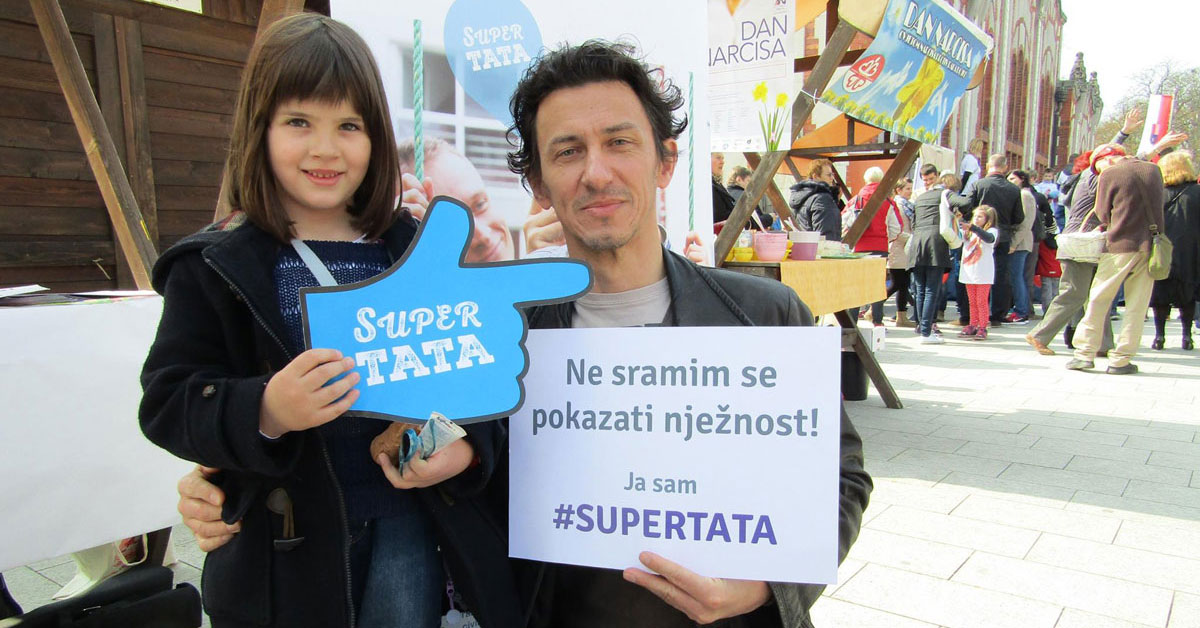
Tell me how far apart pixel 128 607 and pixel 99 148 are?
1851 millimetres

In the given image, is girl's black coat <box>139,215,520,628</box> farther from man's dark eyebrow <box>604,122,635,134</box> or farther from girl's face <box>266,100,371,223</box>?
man's dark eyebrow <box>604,122,635,134</box>

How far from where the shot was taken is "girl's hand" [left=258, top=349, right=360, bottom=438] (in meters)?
0.94

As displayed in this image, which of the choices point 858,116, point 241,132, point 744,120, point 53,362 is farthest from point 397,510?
point 858,116

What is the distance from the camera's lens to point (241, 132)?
3.95 feet

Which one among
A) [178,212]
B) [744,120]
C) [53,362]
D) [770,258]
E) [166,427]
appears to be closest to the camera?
[166,427]

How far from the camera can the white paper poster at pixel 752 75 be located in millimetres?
4117

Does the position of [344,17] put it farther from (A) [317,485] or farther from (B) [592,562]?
(B) [592,562]

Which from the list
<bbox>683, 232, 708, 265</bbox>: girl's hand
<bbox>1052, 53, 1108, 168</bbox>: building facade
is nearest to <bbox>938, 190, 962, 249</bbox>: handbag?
<bbox>683, 232, 708, 265</bbox>: girl's hand

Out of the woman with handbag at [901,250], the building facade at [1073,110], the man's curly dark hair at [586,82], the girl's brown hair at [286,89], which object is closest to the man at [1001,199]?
the woman with handbag at [901,250]

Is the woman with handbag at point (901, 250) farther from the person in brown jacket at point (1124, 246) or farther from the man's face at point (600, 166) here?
the man's face at point (600, 166)

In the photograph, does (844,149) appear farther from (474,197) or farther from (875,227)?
(474,197)

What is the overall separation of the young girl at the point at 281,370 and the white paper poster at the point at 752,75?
10.5 feet

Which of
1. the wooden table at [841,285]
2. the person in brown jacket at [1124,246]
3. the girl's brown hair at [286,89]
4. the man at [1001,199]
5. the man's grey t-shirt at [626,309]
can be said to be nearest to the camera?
the girl's brown hair at [286,89]

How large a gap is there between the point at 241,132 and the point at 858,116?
4017 millimetres
